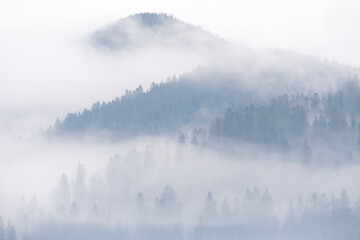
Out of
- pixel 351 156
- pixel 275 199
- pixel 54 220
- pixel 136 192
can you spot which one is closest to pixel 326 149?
pixel 351 156

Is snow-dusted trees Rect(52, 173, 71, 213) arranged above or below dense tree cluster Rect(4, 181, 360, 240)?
above

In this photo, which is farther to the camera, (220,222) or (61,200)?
(61,200)

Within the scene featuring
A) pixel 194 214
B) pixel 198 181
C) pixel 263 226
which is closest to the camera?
pixel 263 226

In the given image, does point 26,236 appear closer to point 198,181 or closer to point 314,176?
point 198,181

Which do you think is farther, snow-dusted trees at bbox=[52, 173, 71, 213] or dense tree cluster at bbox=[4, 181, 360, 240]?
snow-dusted trees at bbox=[52, 173, 71, 213]

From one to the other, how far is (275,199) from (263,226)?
35.8 feet

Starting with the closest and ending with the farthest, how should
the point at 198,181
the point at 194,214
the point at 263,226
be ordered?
the point at 263,226, the point at 194,214, the point at 198,181

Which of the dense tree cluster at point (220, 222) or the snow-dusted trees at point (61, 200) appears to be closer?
the dense tree cluster at point (220, 222)

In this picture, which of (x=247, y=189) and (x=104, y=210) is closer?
(x=247, y=189)

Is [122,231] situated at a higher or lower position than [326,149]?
lower

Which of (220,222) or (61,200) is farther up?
(61,200)

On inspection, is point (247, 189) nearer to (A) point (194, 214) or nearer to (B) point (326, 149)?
(A) point (194, 214)

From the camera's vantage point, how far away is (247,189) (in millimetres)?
175375

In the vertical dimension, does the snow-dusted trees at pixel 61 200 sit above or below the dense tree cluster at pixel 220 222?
above
